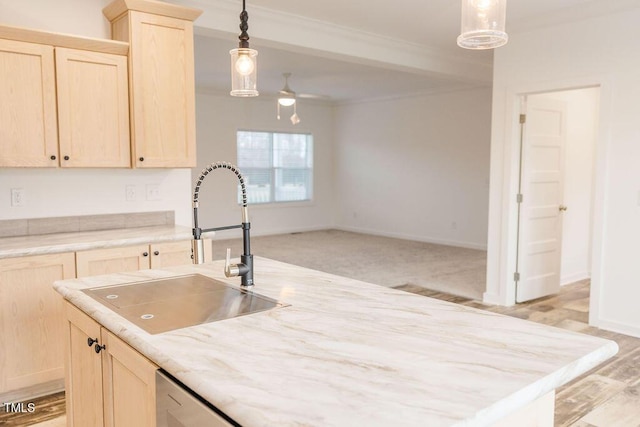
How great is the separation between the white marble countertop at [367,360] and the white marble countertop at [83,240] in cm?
119

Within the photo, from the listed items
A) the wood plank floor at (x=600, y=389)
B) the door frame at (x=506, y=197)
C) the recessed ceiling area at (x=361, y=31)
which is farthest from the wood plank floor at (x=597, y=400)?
the recessed ceiling area at (x=361, y=31)

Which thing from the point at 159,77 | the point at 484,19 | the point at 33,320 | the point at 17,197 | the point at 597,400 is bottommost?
the point at 597,400

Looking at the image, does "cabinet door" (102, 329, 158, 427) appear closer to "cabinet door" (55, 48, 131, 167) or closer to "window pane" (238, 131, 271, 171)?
"cabinet door" (55, 48, 131, 167)

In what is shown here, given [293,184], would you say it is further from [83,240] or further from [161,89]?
[83,240]

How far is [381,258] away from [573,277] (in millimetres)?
2505

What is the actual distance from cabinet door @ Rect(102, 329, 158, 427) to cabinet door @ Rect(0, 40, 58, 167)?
190cm

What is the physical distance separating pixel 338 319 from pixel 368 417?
604 millimetres

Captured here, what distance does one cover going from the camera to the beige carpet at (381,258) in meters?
5.79

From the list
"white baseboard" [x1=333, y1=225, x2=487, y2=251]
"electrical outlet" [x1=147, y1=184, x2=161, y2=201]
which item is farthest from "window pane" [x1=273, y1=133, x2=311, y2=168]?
"electrical outlet" [x1=147, y1=184, x2=161, y2=201]

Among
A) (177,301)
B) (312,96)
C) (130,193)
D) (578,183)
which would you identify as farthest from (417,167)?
(177,301)

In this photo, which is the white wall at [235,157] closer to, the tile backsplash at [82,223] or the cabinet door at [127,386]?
the tile backsplash at [82,223]

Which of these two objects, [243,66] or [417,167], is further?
[417,167]

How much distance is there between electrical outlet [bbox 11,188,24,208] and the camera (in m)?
3.21

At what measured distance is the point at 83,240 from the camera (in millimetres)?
3016
